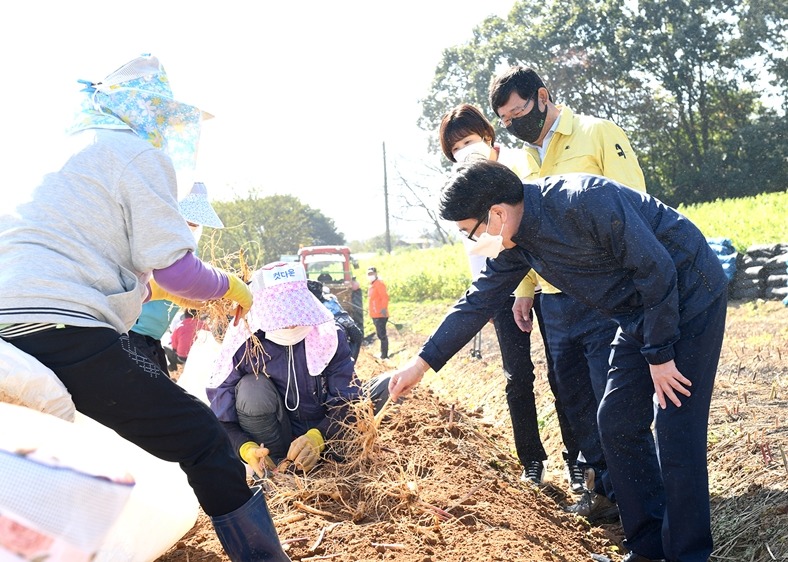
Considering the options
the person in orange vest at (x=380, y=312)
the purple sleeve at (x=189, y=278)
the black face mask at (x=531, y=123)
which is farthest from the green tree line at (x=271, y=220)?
the purple sleeve at (x=189, y=278)

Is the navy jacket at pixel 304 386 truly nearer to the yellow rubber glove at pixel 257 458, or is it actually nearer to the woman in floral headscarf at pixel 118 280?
the yellow rubber glove at pixel 257 458

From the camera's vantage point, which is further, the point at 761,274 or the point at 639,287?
the point at 761,274

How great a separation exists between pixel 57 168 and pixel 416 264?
2643 cm

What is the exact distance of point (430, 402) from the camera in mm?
5289

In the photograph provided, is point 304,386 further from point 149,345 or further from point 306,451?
point 149,345

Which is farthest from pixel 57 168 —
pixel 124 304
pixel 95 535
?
pixel 95 535

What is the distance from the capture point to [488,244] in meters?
2.61

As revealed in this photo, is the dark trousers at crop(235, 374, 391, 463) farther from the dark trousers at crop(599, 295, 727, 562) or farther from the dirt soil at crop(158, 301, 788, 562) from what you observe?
the dark trousers at crop(599, 295, 727, 562)

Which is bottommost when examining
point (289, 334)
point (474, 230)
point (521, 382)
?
point (521, 382)

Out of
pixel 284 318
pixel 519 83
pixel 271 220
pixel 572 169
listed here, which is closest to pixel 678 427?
pixel 572 169

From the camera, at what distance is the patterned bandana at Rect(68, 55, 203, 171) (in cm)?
223

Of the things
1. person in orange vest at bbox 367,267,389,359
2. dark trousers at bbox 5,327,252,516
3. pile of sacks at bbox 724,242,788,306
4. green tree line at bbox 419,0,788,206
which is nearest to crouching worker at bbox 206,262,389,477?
dark trousers at bbox 5,327,252,516

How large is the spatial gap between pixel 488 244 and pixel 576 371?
1.22 metres

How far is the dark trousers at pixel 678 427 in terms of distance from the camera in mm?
2502
